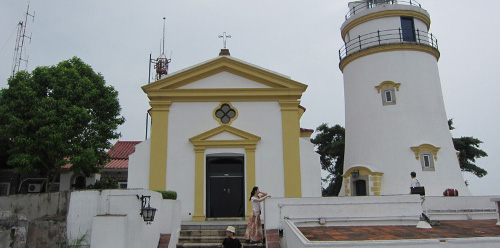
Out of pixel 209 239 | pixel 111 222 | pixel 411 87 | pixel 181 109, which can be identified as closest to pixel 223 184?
pixel 181 109

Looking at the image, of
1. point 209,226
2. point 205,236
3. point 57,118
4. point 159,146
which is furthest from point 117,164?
point 205,236

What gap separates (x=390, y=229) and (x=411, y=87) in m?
10.0

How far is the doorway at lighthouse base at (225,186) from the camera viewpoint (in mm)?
15641

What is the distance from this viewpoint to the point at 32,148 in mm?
15742

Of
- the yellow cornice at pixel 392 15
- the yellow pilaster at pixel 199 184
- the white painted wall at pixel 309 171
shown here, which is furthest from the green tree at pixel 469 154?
the yellow pilaster at pixel 199 184

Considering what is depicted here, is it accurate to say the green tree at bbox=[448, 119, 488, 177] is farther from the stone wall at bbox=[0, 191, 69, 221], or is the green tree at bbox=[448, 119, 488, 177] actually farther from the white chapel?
the stone wall at bbox=[0, 191, 69, 221]

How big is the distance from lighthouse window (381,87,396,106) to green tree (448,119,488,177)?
12039 mm

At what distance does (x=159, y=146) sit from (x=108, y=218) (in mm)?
6348

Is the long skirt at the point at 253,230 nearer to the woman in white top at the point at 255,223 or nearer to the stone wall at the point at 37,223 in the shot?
the woman in white top at the point at 255,223

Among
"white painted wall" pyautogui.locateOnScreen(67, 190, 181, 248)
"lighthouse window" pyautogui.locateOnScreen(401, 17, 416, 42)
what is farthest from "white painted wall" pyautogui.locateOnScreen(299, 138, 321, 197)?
"lighthouse window" pyautogui.locateOnScreen(401, 17, 416, 42)

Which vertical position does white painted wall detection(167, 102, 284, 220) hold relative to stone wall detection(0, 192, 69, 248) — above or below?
above

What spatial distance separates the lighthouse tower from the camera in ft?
60.8

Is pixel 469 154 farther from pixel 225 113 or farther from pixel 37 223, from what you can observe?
pixel 37 223

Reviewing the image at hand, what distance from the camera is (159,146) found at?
15.8m
